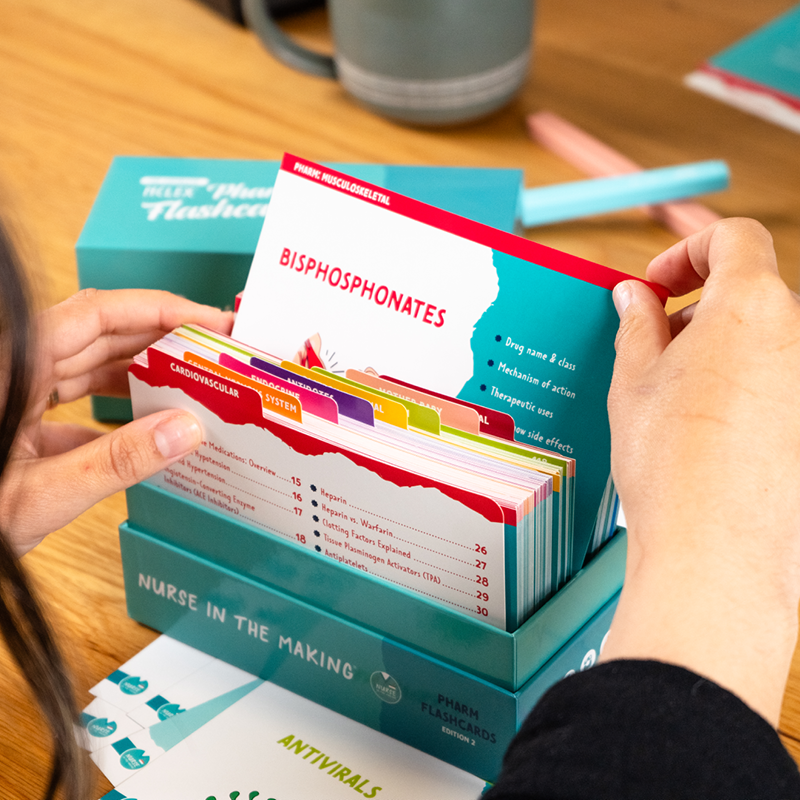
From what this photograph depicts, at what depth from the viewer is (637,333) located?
→ 0.46m

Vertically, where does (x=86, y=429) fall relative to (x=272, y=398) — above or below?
below

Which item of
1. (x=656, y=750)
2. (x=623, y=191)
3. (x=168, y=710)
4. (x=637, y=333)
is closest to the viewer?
(x=656, y=750)

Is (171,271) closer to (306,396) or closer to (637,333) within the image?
(306,396)

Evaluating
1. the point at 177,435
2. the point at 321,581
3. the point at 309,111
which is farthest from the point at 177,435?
the point at 309,111

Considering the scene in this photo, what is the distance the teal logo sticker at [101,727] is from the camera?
551 mm

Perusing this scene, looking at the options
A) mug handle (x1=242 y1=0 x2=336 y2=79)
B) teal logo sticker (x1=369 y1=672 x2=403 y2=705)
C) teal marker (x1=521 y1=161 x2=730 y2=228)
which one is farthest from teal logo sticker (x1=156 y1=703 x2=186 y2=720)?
mug handle (x1=242 y1=0 x2=336 y2=79)

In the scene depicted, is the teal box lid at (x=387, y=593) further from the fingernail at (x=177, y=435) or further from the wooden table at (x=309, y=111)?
the wooden table at (x=309, y=111)

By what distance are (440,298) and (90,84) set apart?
2.88ft

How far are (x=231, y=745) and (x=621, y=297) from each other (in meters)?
0.33

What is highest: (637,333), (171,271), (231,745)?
(637,333)

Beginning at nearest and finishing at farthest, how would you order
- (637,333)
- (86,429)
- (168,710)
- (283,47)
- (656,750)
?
(656,750), (637,333), (168,710), (86,429), (283,47)

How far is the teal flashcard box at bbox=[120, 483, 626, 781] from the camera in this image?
1.61 feet

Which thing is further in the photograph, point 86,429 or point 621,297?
point 86,429

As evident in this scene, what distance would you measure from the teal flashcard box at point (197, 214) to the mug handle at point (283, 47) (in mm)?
333
